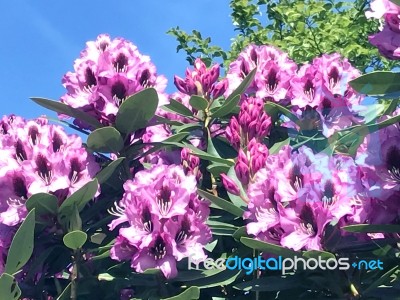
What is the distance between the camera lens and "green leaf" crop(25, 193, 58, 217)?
91.5 inches

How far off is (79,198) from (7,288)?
37cm

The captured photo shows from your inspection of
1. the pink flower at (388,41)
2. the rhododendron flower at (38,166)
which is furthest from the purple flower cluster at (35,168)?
the pink flower at (388,41)

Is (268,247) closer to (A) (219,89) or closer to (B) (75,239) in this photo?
(B) (75,239)

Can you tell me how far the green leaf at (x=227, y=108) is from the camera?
8.77ft

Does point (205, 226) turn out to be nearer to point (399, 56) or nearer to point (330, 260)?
point (330, 260)

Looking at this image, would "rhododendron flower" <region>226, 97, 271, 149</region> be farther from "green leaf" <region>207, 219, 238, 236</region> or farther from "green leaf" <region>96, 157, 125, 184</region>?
"green leaf" <region>96, 157, 125, 184</region>

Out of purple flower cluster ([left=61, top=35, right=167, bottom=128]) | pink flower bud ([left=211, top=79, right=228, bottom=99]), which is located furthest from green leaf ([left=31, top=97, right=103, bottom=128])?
pink flower bud ([left=211, top=79, right=228, bottom=99])

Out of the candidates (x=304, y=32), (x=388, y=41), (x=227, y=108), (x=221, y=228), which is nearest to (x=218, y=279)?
(x=221, y=228)

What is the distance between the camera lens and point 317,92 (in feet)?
8.96

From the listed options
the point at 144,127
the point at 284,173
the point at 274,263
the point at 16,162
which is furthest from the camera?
the point at 144,127

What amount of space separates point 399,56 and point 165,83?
3.44ft

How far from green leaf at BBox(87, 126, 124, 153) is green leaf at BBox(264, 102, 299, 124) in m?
0.57

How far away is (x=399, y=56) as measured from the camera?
6.60ft

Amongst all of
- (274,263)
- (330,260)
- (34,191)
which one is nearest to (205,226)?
(274,263)
